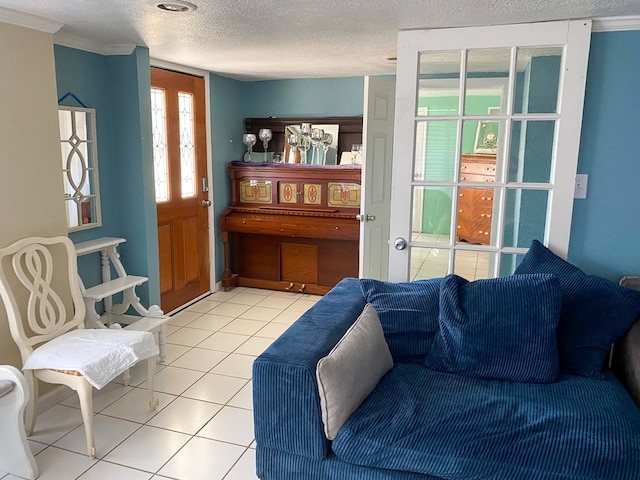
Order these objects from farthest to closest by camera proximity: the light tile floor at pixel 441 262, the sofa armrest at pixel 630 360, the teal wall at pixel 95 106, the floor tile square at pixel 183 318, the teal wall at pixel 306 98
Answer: the teal wall at pixel 306 98 → the floor tile square at pixel 183 318 → the teal wall at pixel 95 106 → the light tile floor at pixel 441 262 → the sofa armrest at pixel 630 360

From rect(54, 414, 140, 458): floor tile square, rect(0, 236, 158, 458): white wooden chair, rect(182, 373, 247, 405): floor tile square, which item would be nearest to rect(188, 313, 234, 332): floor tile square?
rect(182, 373, 247, 405): floor tile square

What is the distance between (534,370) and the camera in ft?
6.84

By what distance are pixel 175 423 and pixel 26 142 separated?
1623 mm

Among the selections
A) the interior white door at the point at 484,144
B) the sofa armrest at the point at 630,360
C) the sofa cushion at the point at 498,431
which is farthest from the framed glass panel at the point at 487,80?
the sofa cushion at the point at 498,431

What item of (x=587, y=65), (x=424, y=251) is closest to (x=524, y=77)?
(x=587, y=65)

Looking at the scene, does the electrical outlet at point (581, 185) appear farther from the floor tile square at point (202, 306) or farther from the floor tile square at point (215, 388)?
the floor tile square at point (202, 306)

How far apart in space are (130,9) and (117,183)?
1.41m

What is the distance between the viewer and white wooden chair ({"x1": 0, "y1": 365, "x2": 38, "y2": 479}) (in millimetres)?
2104

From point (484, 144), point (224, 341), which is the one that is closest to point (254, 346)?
point (224, 341)

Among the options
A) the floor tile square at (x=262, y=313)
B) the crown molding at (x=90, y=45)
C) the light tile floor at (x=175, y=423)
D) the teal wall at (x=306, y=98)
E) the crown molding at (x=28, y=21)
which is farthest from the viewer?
the teal wall at (x=306, y=98)

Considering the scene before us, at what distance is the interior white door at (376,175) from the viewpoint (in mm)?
3361

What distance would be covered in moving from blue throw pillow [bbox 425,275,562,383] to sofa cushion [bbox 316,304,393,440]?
291mm

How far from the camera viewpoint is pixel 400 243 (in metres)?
2.81

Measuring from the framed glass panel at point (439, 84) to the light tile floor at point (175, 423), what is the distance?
74.6 inches
